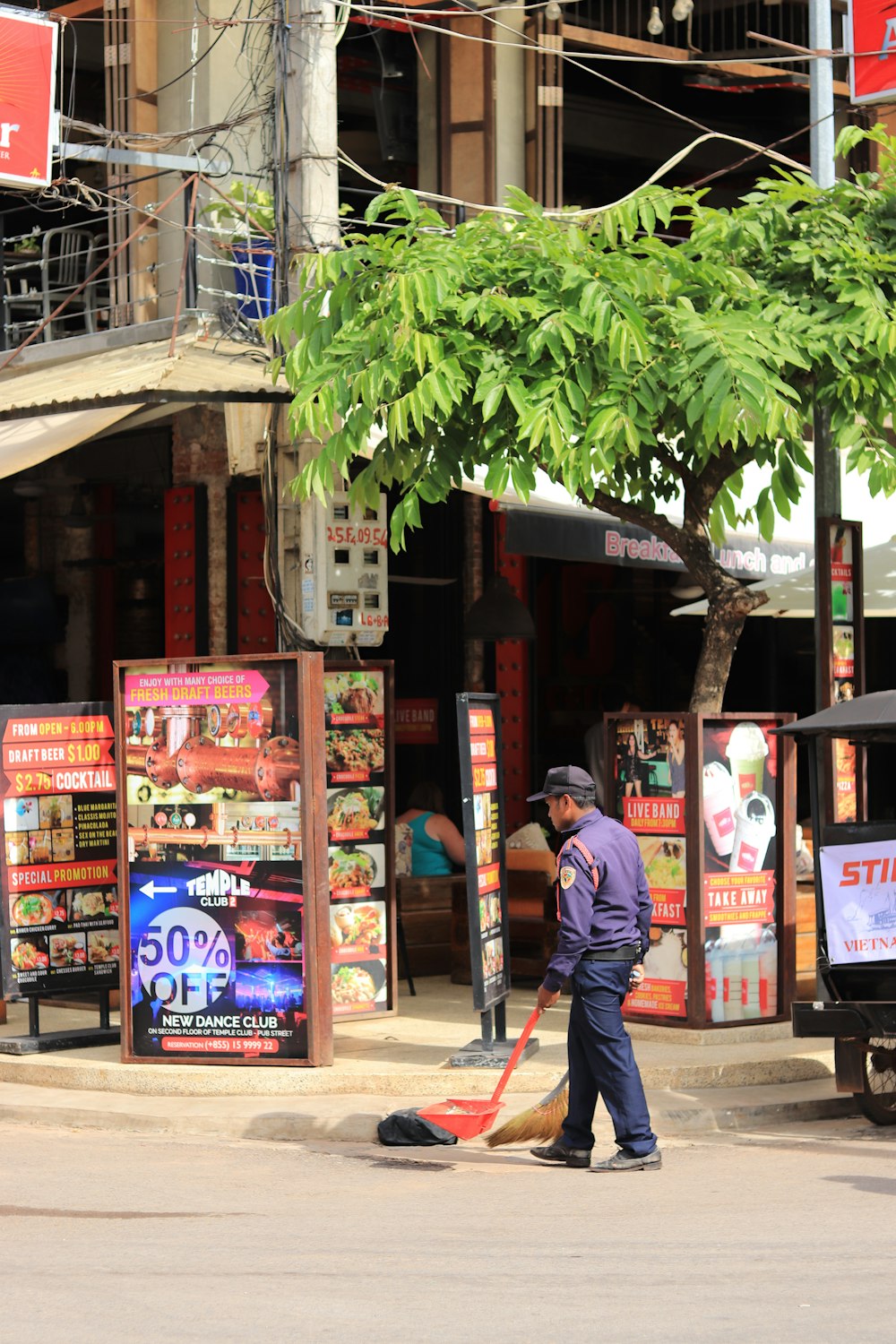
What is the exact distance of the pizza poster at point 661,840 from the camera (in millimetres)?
10102

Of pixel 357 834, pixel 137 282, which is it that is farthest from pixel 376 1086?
pixel 137 282

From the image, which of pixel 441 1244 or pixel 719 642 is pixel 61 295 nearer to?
pixel 719 642

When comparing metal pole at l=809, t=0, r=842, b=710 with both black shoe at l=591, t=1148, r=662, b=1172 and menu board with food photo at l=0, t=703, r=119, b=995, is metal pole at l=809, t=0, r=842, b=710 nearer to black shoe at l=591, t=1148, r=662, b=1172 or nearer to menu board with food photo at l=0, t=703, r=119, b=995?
black shoe at l=591, t=1148, r=662, b=1172

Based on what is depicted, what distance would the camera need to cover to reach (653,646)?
1938 cm

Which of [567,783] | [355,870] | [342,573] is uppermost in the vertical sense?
[342,573]

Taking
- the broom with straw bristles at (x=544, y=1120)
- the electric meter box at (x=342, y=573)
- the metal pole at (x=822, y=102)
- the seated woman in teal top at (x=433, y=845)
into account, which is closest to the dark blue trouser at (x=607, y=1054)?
the broom with straw bristles at (x=544, y=1120)

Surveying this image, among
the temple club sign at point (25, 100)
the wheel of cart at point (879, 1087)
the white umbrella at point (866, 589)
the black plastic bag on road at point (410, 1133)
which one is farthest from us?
the white umbrella at point (866, 589)

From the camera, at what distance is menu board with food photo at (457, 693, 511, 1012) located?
935cm

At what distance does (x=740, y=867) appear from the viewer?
10164mm

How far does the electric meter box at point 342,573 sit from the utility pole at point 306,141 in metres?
0.10

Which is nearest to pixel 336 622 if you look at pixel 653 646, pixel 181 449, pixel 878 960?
pixel 878 960

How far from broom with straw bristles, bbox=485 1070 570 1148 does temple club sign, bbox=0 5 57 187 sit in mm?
7028

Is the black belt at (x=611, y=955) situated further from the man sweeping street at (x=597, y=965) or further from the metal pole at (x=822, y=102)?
the metal pole at (x=822, y=102)

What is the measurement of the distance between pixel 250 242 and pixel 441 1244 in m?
9.13
